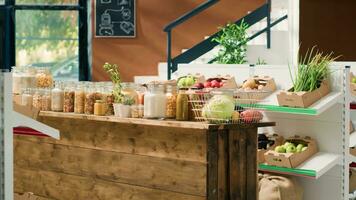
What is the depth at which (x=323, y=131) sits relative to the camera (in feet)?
19.2

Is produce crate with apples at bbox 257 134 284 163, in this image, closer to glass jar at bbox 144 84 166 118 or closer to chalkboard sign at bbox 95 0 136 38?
glass jar at bbox 144 84 166 118

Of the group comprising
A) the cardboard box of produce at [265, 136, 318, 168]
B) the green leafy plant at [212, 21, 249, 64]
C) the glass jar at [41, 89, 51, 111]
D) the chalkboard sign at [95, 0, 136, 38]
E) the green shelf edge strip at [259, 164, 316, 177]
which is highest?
the chalkboard sign at [95, 0, 136, 38]

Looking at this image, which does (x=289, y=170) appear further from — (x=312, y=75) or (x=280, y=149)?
(x=312, y=75)

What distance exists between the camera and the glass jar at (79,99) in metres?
5.44

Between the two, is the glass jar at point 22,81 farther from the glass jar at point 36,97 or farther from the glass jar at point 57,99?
the glass jar at point 57,99

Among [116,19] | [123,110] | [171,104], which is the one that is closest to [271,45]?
[116,19]

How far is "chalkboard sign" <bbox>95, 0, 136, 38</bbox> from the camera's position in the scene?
1127 centimetres

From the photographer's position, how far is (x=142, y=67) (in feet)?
36.9

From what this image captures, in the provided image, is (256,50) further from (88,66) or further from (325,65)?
(325,65)

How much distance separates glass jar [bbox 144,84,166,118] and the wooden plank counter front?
2.9 inches

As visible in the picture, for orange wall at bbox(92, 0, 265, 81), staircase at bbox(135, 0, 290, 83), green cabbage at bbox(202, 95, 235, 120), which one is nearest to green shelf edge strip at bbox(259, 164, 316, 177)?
green cabbage at bbox(202, 95, 235, 120)

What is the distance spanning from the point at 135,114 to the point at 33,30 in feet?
22.1

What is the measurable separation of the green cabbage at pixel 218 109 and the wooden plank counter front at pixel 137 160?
0.24 feet

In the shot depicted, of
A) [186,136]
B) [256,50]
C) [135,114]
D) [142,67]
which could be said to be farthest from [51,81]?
[142,67]
